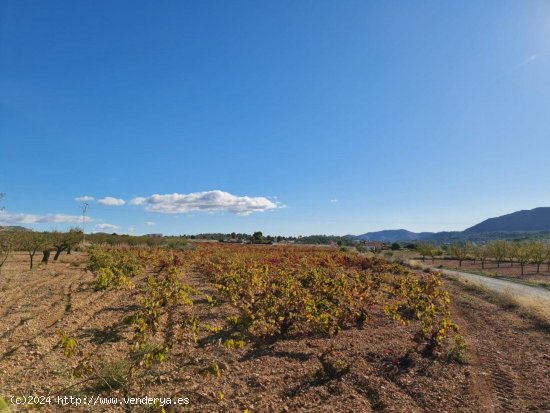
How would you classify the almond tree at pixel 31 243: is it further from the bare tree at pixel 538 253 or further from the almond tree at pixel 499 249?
the almond tree at pixel 499 249

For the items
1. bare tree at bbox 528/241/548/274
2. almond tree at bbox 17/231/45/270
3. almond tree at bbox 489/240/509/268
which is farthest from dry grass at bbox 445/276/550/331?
almond tree at bbox 489/240/509/268

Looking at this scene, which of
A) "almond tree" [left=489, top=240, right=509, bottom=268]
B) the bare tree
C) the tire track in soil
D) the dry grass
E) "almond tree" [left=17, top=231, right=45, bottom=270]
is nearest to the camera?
the tire track in soil

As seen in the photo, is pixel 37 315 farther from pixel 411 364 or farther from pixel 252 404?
pixel 411 364

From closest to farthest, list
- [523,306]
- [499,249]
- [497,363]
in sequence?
[497,363] → [523,306] → [499,249]

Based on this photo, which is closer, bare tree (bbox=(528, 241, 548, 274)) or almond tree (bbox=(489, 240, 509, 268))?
bare tree (bbox=(528, 241, 548, 274))

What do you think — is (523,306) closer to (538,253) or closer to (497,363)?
(497,363)

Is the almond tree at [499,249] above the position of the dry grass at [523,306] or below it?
above

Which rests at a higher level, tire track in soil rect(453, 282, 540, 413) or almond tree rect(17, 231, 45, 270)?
almond tree rect(17, 231, 45, 270)

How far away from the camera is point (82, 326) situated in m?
8.92

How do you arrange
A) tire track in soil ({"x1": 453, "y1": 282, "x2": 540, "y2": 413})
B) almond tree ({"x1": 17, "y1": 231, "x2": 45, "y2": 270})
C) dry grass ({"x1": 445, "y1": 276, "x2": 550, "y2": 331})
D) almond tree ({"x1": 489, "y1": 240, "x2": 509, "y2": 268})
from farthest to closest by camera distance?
1. almond tree ({"x1": 489, "y1": 240, "x2": 509, "y2": 268})
2. almond tree ({"x1": 17, "y1": 231, "x2": 45, "y2": 270})
3. dry grass ({"x1": 445, "y1": 276, "x2": 550, "y2": 331})
4. tire track in soil ({"x1": 453, "y1": 282, "x2": 540, "y2": 413})

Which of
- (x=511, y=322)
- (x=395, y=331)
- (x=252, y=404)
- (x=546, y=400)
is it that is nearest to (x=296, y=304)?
(x=395, y=331)

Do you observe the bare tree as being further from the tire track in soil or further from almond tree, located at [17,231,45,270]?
almond tree, located at [17,231,45,270]

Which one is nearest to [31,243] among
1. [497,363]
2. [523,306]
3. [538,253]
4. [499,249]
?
[497,363]

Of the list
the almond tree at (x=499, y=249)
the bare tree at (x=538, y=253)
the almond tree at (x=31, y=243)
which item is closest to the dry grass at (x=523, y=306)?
the almond tree at (x=31, y=243)
